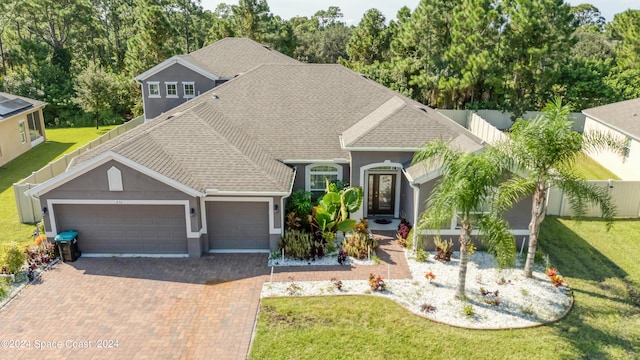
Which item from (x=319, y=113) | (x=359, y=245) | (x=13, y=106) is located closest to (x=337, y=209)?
(x=359, y=245)

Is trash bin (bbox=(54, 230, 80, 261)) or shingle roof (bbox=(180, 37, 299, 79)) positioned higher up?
shingle roof (bbox=(180, 37, 299, 79))

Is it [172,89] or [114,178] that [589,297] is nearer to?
[114,178]

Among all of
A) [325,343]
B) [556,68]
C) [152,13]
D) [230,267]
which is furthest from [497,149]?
[152,13]

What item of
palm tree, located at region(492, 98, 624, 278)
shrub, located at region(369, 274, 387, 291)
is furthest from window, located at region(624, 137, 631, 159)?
shrub, located at region(369, 274, 387, 291)

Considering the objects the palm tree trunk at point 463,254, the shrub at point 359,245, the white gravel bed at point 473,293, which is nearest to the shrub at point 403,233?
the shrub at point 359,245

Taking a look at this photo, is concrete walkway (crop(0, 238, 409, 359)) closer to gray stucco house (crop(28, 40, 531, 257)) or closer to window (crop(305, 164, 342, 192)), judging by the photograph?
gray stucco house (crop(28, 40, 531, 257))

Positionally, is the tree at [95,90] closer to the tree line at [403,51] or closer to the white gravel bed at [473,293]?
the tree line at [403,51]
